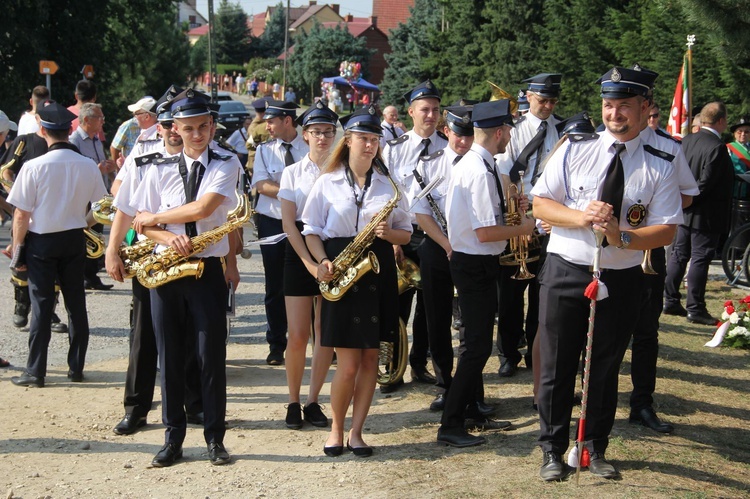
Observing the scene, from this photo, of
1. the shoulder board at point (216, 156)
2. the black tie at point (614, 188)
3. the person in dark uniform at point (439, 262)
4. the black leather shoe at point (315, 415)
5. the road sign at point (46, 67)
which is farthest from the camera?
the road sign at point (46, 67)

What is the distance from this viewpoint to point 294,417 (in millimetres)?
7055

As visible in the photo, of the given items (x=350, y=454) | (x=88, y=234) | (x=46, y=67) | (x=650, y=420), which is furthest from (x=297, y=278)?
(x=46, y=67)

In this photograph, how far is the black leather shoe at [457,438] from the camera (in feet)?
21.5

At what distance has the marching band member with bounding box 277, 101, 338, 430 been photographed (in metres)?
6.97

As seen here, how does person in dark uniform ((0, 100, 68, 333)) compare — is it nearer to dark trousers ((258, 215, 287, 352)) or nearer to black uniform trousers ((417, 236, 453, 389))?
dark trousers ((258, 215, 287, 352))

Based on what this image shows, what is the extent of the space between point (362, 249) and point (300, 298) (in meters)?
0.87

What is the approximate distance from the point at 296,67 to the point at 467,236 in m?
69.0

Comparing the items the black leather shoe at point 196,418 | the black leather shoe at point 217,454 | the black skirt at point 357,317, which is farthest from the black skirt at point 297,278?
the black leather shoe at point 217,454

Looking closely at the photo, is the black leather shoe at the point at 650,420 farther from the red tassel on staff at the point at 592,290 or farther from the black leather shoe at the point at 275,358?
the black leather shoe at the point at 275,358

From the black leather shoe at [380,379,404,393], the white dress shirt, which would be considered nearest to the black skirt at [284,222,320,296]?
the black leather shoe at [380,379,404,393]

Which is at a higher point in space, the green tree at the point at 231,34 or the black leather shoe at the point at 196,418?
the green tree at the point at 231,34

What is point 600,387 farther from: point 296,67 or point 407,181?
point 296,67

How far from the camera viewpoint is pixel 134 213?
6449 millimetres

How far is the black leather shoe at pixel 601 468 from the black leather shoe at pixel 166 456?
271 cm
